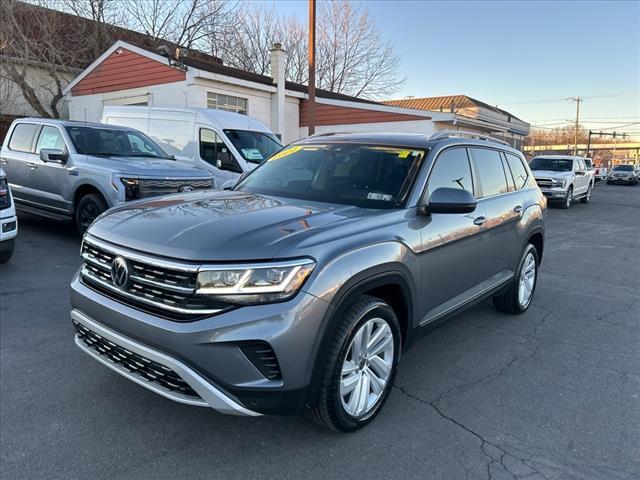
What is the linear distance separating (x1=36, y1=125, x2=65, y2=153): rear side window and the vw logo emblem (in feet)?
19.7

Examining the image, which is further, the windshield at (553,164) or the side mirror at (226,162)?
the windshield at (553,164)

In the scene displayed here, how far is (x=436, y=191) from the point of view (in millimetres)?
3346

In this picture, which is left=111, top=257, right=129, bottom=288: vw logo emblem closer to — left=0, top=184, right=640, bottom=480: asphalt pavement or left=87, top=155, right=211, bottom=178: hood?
left=0, top=184, right=640, bottom=480: asphalt pavement

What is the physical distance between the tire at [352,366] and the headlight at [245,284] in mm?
449

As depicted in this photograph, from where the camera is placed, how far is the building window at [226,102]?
1623 cm

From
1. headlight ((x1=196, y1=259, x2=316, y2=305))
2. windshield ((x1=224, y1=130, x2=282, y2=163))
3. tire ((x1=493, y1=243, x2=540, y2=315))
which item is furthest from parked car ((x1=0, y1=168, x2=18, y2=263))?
tire ((x1=493, y1=243, x2=540, y2=315))

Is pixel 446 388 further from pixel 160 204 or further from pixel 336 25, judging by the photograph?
pixel 336 25

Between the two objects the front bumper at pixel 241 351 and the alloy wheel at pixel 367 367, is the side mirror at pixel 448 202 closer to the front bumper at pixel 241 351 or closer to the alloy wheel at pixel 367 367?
the alloy wheel at pixel 367 367

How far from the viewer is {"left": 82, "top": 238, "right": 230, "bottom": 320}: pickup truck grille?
96.9 inches

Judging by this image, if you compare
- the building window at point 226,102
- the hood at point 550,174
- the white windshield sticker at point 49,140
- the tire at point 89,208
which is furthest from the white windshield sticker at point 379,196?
the hood at point 550,174

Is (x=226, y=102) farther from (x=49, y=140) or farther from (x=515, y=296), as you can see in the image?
(x=515, y=296)

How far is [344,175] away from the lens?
12.5 feet

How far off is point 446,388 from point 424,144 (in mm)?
1821

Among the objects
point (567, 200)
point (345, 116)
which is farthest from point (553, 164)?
point (345, 116)
